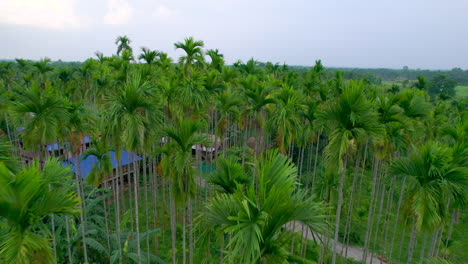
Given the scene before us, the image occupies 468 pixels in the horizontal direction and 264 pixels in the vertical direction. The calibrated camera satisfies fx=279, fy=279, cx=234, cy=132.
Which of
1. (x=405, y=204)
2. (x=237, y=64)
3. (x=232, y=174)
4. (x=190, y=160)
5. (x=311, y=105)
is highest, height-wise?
(x=237, y=64)

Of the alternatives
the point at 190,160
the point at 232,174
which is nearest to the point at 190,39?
the point at 190,160

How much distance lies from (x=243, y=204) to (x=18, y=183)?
168 inches

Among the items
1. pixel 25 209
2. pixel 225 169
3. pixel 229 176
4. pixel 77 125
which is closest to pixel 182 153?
pixel 225 169

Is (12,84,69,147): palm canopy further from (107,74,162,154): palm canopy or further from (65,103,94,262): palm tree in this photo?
(107,74,162,154): palm canopy

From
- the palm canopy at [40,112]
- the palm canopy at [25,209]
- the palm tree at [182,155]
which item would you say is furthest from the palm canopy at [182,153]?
the palm canopy at [40,112]

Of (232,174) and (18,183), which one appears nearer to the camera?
(18,183)

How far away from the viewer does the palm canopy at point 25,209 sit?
5.28 meters

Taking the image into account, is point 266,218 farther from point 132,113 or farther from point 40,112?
point 40,112

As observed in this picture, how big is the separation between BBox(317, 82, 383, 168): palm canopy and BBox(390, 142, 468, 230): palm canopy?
1.61 m

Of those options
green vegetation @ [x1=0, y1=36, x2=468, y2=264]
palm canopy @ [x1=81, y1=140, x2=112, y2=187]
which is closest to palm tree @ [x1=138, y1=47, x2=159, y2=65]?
green vegetation @ [x1=0, y1=36, x2=468, y2=264]

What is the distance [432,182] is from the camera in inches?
335

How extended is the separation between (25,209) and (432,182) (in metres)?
10.6

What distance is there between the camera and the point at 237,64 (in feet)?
105

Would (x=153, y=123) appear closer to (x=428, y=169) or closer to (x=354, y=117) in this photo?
(x=354, y=117)
